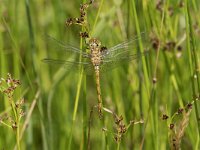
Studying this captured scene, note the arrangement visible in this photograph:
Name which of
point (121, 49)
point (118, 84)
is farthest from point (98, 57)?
point (118, 84)

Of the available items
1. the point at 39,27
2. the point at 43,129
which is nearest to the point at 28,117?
the point at 43,129

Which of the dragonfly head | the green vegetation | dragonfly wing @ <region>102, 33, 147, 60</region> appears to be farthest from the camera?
the green vegetation

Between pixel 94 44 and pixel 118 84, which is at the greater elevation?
pixel 118 84

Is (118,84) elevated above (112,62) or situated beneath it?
elevated above

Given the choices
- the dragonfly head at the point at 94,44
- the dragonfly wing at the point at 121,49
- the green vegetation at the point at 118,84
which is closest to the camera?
the dragonfly head at the point at 94,44

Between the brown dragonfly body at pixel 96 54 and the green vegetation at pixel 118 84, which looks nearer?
the brown dragonfly body at pixel 96 54

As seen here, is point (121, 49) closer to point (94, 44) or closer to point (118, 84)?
point (94, 44)

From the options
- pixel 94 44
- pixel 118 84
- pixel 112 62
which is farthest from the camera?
pixel 118 84

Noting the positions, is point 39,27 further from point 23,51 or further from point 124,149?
point 124,149

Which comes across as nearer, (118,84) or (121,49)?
(121,49)

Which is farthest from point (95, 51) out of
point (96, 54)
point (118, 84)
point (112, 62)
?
point (118, 84)

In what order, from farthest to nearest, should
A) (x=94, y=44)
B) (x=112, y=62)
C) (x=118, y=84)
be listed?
1. (x=118, y=84)
2. (x=112, y=62)
3. (x=94, y=44)

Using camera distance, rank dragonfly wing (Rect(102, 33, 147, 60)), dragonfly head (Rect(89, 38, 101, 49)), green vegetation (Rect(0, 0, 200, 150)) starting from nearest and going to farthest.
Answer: dragonfly head (Rect(89, 38, 101, 49)) < dragonfly wing (Rect(102, 33, 147, 60)) < green vegetation (Rect(0, 0, 200, 150))
